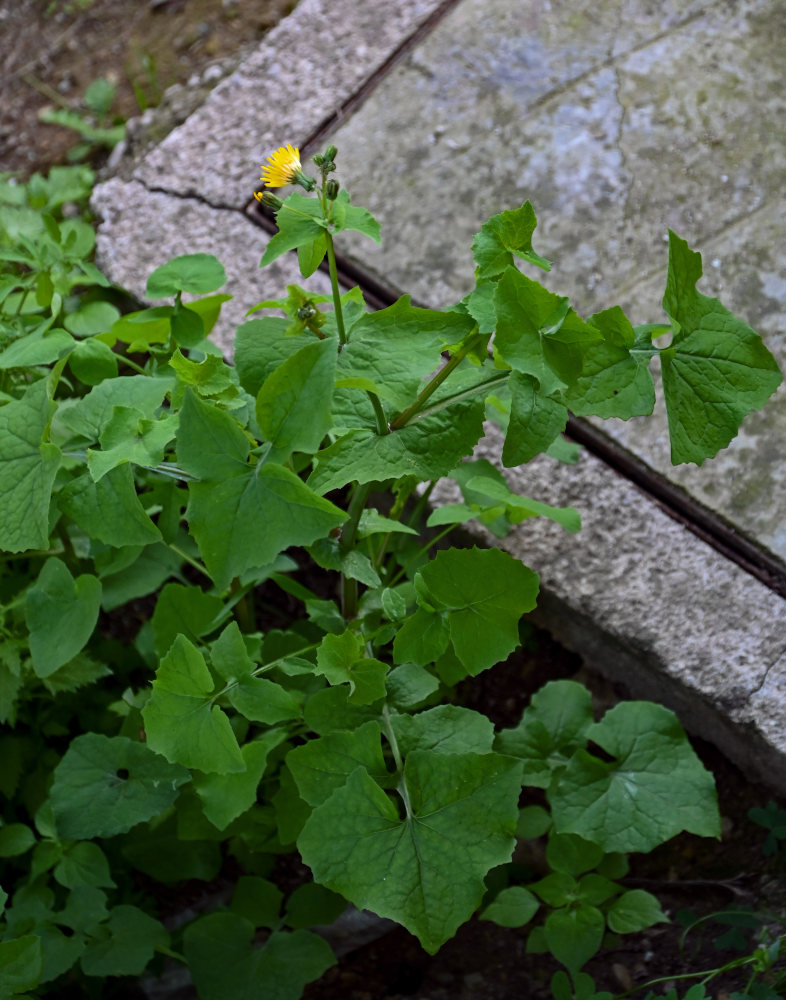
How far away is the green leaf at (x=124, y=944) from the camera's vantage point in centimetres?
164

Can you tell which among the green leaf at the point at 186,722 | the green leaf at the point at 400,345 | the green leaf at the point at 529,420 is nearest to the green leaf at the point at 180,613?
the green leaf at the point at 186,722

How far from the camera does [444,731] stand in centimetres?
150

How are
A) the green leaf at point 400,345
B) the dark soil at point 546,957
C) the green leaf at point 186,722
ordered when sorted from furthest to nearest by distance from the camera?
the dark soil at point 546,957 < the green leaf at point 186,722 < the green leaf at point 400,345

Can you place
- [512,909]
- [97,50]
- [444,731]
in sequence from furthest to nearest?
[97,50]
[512,909]
[444,731]

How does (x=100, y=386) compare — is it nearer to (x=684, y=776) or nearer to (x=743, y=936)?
(x=684, y=776)

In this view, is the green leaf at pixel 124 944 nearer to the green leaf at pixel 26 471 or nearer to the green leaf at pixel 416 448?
the green leaf at pixel 26 471

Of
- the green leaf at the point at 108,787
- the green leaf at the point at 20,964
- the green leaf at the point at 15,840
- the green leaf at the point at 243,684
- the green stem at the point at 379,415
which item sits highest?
the green stem at the point at 379,415

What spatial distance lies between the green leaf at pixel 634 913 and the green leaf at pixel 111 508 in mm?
1063

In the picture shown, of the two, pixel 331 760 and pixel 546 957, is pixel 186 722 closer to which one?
pixel 331 760

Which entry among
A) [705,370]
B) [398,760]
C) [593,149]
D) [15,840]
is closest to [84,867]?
[15,840]

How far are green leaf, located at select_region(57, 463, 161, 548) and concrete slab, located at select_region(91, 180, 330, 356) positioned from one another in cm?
80

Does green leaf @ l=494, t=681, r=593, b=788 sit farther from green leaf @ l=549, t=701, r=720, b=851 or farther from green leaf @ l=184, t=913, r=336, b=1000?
green leaf @ l=184, t=913, r=336, b=1000

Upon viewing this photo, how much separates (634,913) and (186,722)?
0.89 meters

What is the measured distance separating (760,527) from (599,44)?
4.12 feet
